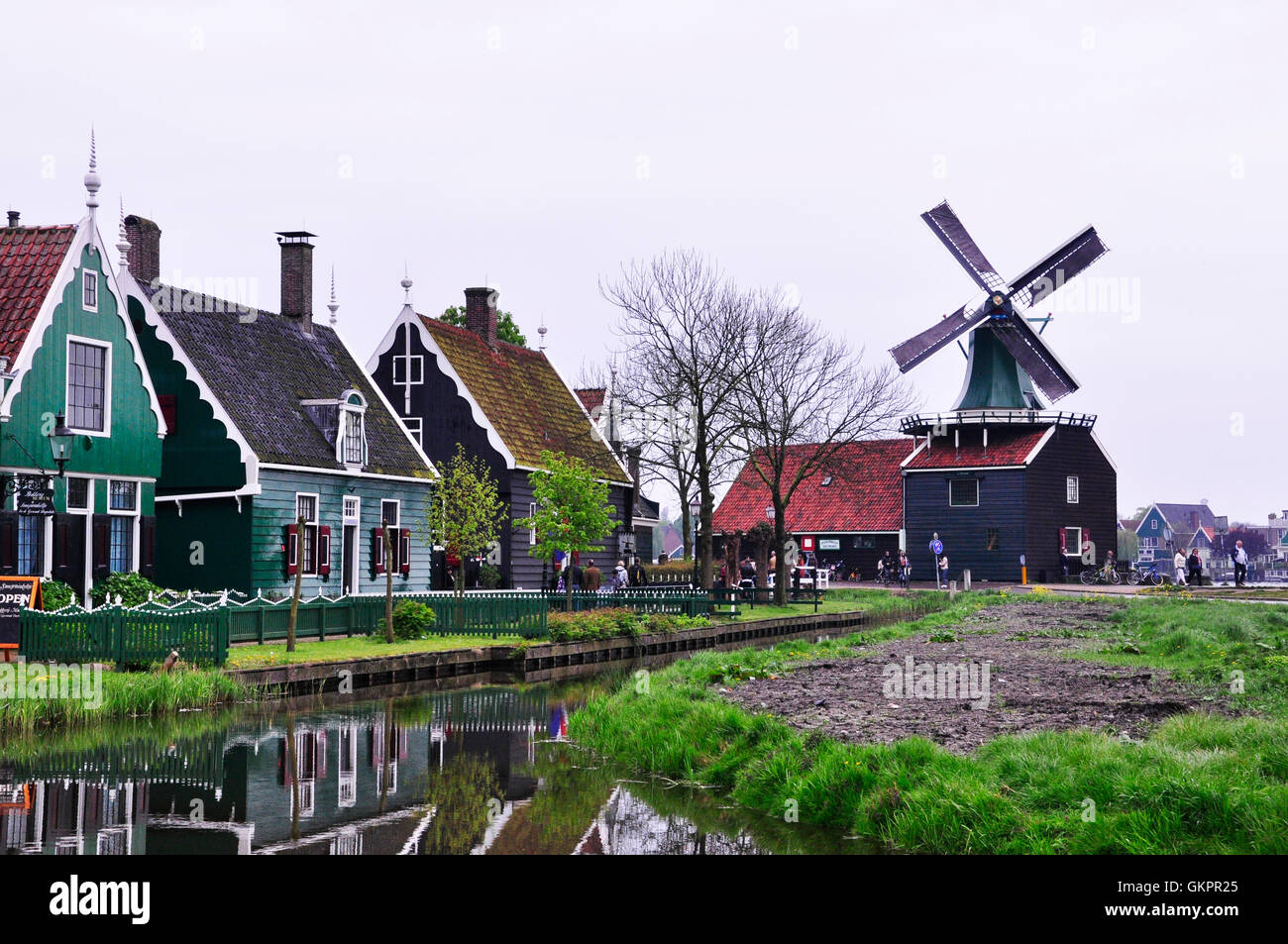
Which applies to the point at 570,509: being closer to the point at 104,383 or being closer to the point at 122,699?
the point at 104,383

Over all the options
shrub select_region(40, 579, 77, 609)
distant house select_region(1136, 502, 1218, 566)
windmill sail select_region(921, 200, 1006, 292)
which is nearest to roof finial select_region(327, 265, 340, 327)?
shrub select_region(40, 579, 77, 609)

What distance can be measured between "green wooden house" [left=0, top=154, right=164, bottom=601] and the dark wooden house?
36.8 m

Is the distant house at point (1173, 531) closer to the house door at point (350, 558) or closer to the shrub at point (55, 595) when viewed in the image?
the house door at point (350, 558)

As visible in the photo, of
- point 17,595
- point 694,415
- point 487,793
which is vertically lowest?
point 487,793

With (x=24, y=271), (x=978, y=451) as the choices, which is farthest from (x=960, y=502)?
(x=24, y=271)

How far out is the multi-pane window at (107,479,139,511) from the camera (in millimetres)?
26109

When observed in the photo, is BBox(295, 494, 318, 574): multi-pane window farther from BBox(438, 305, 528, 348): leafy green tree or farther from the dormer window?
BBox(438, 305, 528, 348): leafy green tree

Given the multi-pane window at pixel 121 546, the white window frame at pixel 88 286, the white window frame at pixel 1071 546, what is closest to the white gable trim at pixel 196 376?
the multi-pane window at pixel 121 546

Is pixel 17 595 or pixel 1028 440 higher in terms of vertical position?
pixel 1028 440

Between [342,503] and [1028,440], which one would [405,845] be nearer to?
[342,503]
